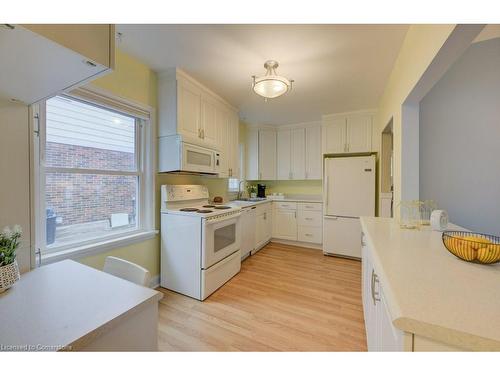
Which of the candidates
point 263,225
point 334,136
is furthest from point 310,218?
point 334,136

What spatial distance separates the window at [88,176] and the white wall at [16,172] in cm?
64

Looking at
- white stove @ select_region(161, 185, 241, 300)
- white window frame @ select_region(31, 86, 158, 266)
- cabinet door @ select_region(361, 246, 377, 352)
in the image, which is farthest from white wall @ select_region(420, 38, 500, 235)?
white window frame @ select_region(31, 86, 158, 266)

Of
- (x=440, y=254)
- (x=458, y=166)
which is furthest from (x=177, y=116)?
(x=458, y=166)

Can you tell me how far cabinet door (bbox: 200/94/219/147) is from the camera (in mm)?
2553

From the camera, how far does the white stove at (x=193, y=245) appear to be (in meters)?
2.04

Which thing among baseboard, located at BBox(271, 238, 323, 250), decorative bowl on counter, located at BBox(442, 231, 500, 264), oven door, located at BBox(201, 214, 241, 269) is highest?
decorative bowl on counter, located at BBox(442, 231, 500, 264)

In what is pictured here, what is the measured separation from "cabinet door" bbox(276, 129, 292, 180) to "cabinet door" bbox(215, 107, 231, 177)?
1419 mm

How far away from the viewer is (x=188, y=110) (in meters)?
2.32

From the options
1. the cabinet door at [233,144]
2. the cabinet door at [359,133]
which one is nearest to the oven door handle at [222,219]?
the cabinet door at [233,144]

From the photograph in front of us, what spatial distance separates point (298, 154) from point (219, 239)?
2.54 metres

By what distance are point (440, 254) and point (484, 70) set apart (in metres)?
1.97

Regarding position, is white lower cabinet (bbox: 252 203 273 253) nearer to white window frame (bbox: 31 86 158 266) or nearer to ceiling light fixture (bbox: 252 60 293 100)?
white window frame (bbox: 31 86 158 266)

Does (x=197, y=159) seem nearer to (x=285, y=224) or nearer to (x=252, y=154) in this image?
(x=252, y=154)

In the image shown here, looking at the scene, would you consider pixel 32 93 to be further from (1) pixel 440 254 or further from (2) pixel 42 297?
(1) pixel 440 254
